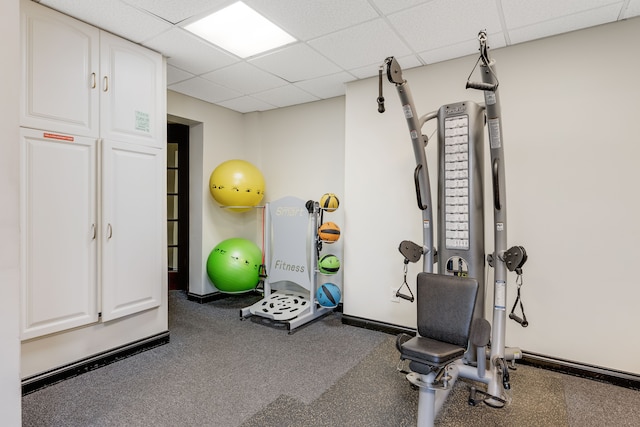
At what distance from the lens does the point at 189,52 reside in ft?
9.77

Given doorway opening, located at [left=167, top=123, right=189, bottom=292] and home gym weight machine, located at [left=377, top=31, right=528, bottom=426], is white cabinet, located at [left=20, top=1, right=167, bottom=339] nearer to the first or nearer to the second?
doorway opening, located at [left=167, top=123, right=189, bottom=292]

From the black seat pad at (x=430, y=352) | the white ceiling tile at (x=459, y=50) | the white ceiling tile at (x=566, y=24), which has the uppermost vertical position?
the white ceiling tile at (x=459, y=50)

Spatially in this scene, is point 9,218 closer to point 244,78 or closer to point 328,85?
point 244,78

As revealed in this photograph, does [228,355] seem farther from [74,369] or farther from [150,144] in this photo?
[150,144]

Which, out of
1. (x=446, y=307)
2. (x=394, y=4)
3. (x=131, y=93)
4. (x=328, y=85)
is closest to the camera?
(x=446, y=307)

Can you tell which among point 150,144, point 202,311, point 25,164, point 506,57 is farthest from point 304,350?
point 506,57

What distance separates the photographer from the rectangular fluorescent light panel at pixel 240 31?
2.41 metres

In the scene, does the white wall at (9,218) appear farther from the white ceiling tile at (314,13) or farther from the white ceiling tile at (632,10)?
the white ceiling tile at (632,10)

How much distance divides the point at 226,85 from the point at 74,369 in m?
3.01

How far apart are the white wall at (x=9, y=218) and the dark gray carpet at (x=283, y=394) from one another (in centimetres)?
86

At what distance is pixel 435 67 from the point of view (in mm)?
3158

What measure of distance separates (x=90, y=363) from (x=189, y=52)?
2.67 metres

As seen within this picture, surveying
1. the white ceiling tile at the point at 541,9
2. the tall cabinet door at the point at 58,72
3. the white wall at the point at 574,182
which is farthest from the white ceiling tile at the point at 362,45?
the tall cabinet door at the point at 58,72

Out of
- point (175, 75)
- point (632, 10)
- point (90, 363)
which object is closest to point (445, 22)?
point (632, 10)
